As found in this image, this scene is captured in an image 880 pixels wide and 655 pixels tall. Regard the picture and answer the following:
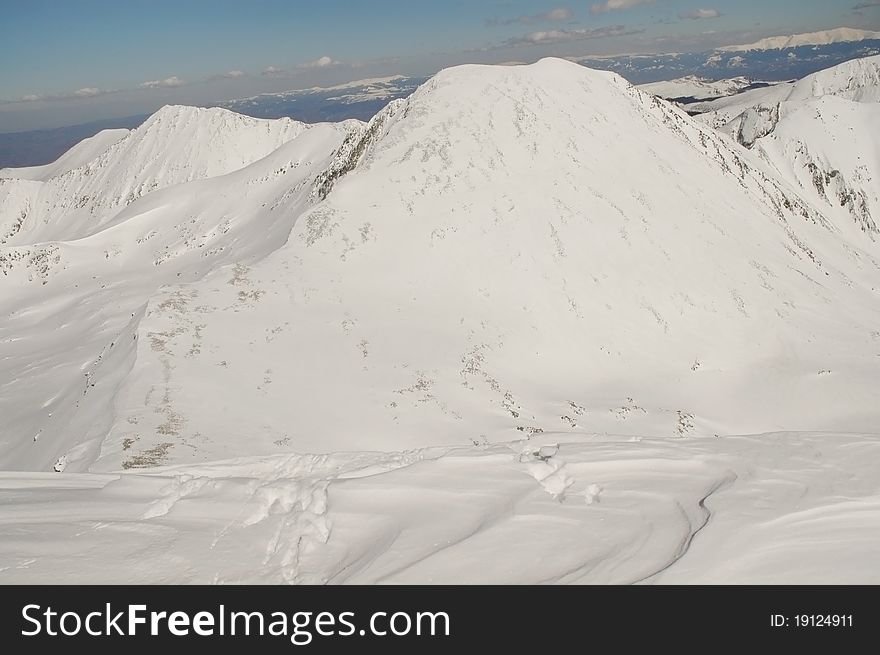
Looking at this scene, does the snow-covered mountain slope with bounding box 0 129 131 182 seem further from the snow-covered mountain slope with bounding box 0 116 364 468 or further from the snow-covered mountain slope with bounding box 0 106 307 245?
the snow-covered mountain slope with bounding box 0 116 364 468

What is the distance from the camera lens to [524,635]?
4.87 meters

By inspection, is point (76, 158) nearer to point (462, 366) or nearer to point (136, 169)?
point (136, 169)

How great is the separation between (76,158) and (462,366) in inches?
6601

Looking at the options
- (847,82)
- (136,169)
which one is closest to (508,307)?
(136,169)

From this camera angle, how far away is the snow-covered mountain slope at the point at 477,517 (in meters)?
5.84

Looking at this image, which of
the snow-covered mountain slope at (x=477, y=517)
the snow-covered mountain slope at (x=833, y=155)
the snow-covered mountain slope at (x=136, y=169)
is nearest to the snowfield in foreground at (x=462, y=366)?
the snow-covered mountain slope at (x=477, y=517)

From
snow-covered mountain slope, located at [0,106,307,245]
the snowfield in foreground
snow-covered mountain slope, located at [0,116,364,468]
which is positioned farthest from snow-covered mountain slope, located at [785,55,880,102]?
snow-covered mountain slope, located at [0,116,364,468]

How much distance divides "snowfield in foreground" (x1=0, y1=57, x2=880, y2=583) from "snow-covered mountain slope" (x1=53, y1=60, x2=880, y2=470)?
18cm

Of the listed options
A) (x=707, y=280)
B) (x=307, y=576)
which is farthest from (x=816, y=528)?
(x=707, y=280)

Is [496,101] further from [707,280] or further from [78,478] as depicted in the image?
[78,478]

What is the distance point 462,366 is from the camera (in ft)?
79.2

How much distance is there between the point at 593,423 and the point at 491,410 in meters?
4.56

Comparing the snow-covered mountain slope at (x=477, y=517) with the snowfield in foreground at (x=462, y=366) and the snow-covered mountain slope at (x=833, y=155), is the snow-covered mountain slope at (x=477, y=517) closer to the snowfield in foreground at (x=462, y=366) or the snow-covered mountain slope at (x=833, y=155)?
the snowfield in foreground at (x=462, y=366)

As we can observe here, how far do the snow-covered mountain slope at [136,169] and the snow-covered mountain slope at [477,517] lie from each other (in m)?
111
